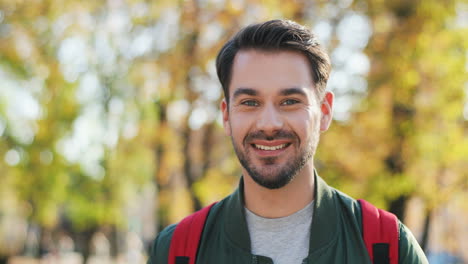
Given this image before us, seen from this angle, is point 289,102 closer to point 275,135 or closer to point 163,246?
point 275,135

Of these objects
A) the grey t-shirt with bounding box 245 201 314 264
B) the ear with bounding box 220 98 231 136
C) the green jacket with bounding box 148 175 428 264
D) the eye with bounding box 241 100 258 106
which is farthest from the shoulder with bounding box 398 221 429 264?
the ear with bounding box 220 98 231 136

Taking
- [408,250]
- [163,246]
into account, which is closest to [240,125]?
[163,246]

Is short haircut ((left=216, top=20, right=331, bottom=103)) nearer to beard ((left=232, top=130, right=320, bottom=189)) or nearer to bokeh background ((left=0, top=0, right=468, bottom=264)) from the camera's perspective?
beard ((left=232, top=130, right=320, bottom=189))

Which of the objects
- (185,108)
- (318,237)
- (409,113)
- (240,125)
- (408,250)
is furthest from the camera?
(185,108)

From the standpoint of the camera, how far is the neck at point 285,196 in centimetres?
277

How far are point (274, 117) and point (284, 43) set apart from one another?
1.31ft

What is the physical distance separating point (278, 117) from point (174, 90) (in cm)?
1103

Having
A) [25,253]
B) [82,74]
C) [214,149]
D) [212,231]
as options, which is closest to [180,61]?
[214,149]

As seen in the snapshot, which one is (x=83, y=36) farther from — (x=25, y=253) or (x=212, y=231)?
(x=25, y=253)

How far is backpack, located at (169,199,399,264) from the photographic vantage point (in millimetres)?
2551

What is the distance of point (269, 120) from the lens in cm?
268

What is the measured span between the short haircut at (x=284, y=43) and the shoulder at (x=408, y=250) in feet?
2.54

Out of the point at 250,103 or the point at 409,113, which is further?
the point at 409,113

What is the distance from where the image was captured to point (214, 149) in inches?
595
